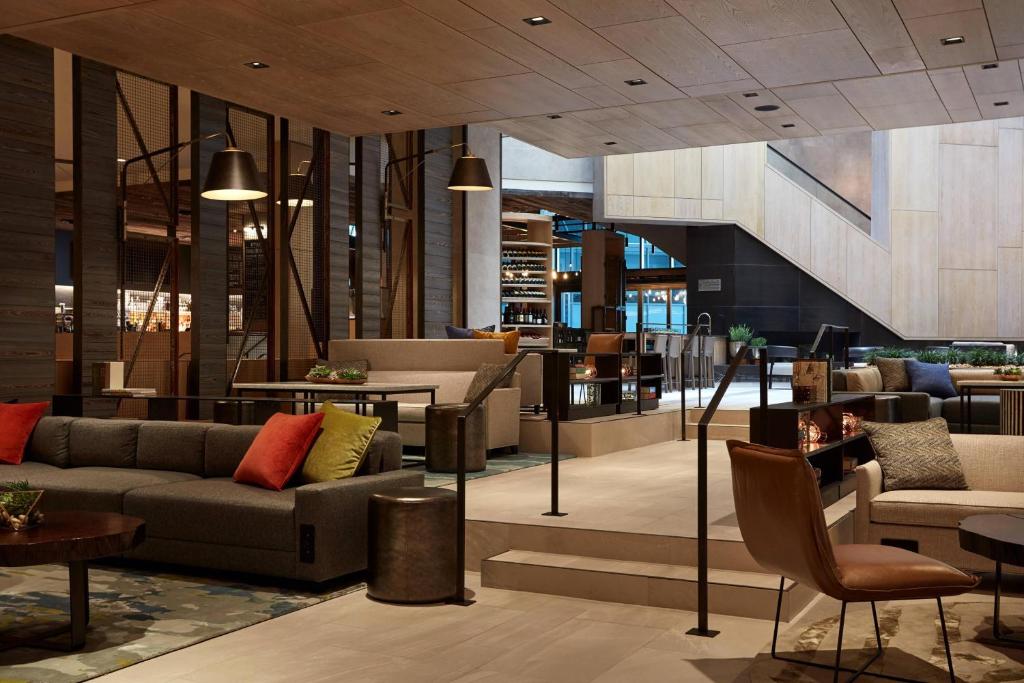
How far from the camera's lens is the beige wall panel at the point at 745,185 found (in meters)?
18.3

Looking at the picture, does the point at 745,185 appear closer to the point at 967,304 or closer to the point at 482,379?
the point at 967,304

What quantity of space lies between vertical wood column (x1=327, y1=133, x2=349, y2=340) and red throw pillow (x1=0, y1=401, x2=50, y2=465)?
488cm

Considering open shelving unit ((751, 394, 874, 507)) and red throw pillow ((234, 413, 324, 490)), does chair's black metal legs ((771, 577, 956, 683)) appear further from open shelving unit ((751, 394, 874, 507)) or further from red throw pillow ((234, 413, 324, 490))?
red throw pillow ((234, 413, 324, 490))

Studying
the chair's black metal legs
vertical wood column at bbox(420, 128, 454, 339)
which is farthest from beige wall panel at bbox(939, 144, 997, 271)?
the chair's black metal legs

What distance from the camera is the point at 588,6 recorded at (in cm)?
659

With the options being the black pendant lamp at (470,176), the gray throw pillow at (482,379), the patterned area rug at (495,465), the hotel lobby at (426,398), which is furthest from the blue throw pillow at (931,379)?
the black pendant lamp at (470,176)


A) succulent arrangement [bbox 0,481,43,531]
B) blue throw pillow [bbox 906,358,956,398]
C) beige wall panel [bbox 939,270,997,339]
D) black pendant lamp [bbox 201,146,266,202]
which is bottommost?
succulent arrangement [bbox 0,481,43,531]

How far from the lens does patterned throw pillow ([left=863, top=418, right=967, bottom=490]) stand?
5.51 m

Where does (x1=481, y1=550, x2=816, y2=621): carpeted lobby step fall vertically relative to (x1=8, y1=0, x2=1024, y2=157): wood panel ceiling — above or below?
below

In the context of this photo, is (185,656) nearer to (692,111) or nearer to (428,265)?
(692,111)

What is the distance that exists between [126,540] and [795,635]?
2855mm

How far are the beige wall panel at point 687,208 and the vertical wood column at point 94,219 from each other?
11254mm

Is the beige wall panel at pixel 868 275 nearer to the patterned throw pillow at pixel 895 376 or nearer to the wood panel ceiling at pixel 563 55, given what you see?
the wood panel ceiling at pixel 563 55

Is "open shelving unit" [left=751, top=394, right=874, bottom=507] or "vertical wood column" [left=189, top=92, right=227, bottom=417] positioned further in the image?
"vertical wood column" [left=189, top=92, right=227, bottom=417]
